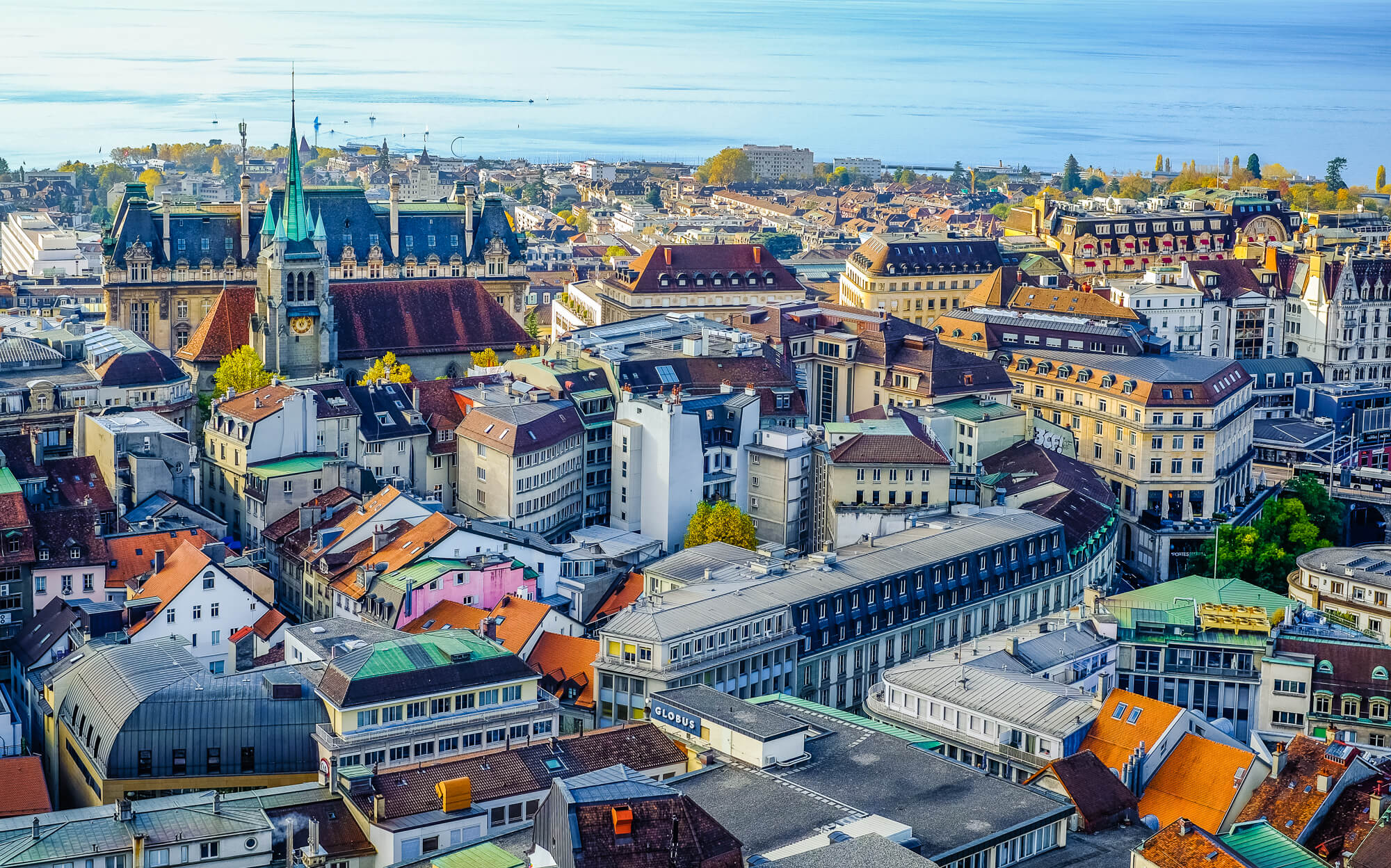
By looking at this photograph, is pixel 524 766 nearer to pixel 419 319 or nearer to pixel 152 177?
pixel 419 319

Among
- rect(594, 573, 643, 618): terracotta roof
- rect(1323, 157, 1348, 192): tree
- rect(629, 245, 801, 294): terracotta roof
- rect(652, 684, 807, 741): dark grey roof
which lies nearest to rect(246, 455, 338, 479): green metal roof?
Answer: rect(594, 573, 643, 618): terracotta roof

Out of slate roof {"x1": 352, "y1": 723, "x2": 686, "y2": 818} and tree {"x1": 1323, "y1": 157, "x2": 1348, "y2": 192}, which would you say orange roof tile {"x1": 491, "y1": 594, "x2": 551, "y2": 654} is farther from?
tree {"x1": 1323, "y1": 157, "x2": 1348, "y2": 192}

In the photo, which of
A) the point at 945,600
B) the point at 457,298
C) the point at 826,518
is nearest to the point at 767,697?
the point at 945,600

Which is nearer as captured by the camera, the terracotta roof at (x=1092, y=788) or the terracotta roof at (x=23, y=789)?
the terracotta roof at (x=23, y=789)

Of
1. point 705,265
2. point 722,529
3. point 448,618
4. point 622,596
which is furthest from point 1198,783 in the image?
point 705,265

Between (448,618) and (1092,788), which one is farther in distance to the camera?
(448,618)

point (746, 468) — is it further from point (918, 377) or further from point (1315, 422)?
point (1315, 422)

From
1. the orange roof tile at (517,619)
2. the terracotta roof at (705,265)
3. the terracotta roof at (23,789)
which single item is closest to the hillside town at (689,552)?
the terracotta roof at (23,789)

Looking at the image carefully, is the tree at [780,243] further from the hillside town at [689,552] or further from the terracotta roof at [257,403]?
the terracotta roof at [257,403]
